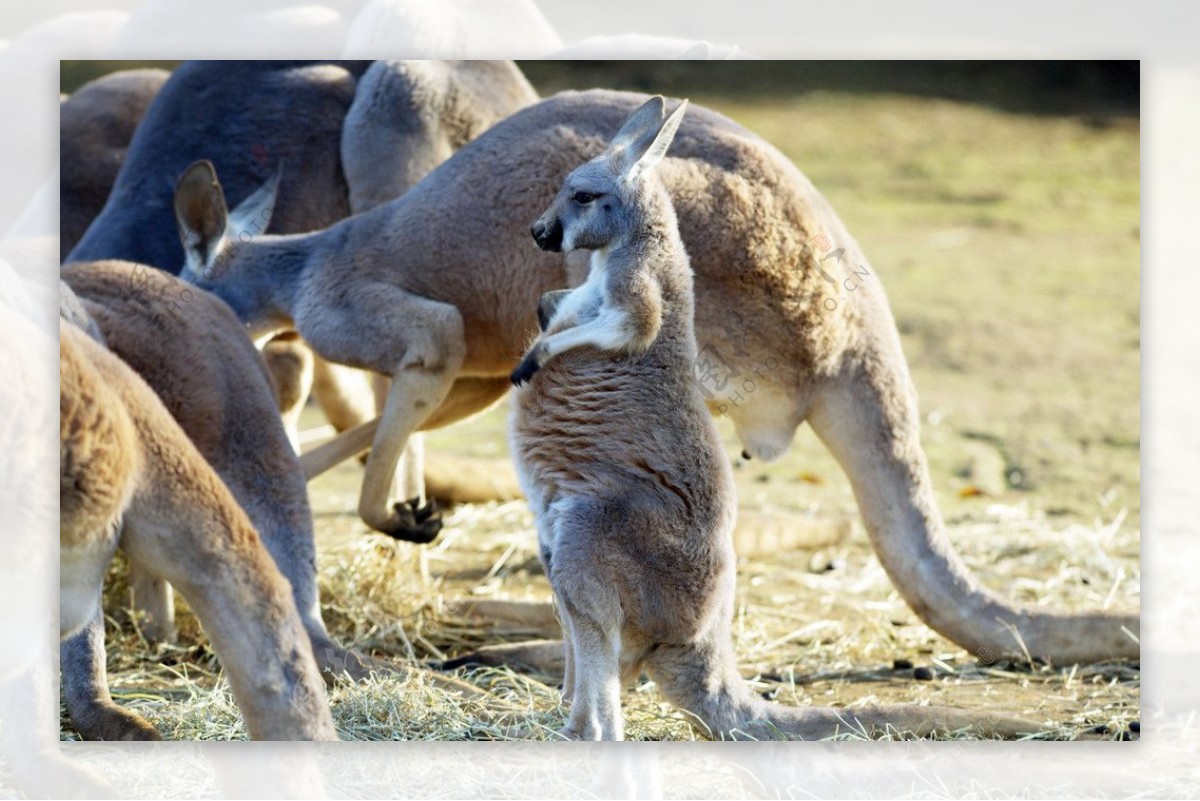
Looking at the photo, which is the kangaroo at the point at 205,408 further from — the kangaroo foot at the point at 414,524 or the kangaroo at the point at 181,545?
the kangaroo at the point at 181,545

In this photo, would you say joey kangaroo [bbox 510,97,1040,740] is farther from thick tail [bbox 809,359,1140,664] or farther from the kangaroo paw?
the kangaroo paw

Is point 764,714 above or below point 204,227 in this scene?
below

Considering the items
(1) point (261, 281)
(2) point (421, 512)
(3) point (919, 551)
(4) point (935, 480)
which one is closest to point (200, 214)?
(1) point (261, 281)

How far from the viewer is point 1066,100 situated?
15.7ft

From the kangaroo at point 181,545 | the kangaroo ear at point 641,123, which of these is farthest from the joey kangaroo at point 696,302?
the kangaroo at point 181,545

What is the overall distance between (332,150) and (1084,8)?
223cm

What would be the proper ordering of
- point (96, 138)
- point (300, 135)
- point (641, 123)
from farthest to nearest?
point (96, 138) < point (300, 135) < point (641, 123)

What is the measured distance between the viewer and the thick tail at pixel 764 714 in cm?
342

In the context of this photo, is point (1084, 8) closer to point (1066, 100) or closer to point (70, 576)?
point (1066, 100)

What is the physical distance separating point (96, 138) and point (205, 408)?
194cm

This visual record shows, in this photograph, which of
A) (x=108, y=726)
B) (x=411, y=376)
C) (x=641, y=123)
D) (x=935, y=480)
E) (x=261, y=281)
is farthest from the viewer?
(x=935, y=480)

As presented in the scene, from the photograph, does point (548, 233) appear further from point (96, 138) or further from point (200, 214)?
point (96, 138)

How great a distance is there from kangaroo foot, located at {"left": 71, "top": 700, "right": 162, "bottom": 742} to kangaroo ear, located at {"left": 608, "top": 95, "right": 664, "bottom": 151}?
1.65m

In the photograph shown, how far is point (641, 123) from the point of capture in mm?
3529
